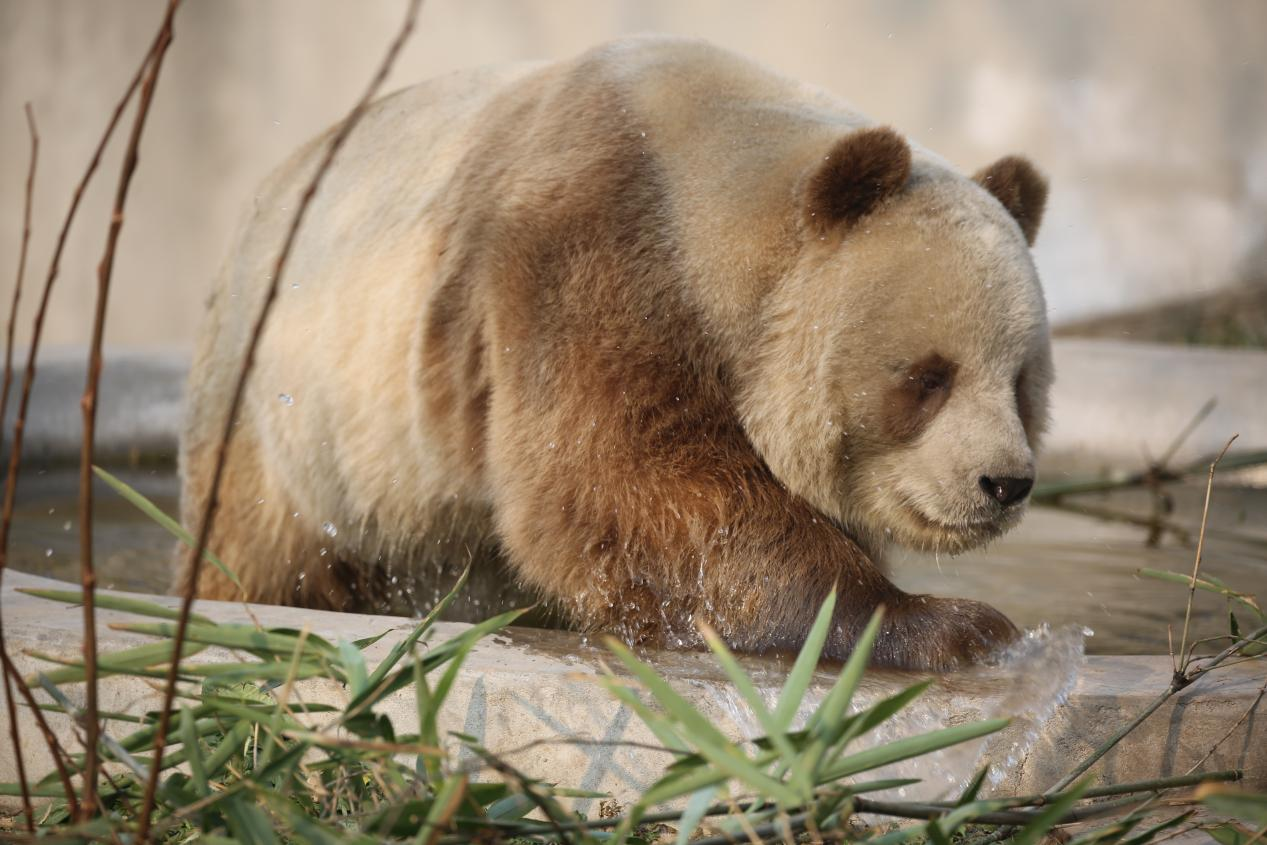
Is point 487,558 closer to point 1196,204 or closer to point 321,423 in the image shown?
point 321,423

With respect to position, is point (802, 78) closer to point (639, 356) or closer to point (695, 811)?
point (639, 356)

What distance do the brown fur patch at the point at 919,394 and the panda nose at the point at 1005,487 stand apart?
17 cm

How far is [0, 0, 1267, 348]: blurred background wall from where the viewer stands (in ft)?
31.4

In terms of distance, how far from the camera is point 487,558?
332 cm

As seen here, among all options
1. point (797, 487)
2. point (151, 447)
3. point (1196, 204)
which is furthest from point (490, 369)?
point (1196, 204)

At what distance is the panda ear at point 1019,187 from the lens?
298 centimetres

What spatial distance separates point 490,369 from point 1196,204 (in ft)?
26.4

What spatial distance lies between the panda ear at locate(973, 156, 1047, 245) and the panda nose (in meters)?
0.72

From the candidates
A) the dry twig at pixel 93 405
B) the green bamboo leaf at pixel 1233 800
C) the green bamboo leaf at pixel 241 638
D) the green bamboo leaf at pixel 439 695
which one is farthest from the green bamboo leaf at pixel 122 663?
the green bamboo leaf at pixel 1233 800

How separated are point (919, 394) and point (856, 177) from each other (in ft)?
1.47

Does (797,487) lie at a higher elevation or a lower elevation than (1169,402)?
higher

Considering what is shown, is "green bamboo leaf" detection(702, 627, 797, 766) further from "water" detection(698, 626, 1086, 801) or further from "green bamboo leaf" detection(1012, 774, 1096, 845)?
"water" detection(698, 626, 1086, 801)

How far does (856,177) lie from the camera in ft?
8.74

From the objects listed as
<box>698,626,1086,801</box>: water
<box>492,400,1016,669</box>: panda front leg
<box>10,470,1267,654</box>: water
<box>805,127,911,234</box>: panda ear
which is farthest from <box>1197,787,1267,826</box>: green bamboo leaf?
<box>10,470,1267,654</box>: water
